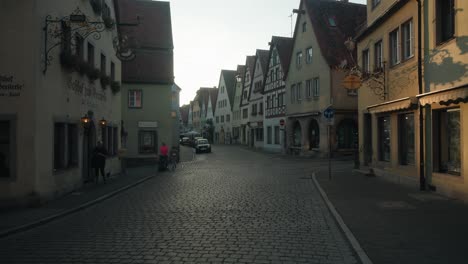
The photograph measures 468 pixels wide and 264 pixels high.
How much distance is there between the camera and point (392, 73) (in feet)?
53.8

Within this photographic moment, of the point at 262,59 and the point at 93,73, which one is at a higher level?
the point at 262,59

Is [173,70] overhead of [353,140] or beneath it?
overhead

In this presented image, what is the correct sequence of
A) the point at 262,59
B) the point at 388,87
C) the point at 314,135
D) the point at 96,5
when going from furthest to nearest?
the point at 262,59 < the point at 314,135 < the point at 96,5 < the point at 388,87

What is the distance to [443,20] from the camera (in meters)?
12.6

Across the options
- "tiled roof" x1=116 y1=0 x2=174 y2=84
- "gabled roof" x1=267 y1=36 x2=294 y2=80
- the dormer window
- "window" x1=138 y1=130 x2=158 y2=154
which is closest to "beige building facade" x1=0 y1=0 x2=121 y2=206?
"window" x1=138 y1=130 x2=158 y2=154

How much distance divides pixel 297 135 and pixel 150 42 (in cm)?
1559

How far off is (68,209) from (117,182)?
6.91m

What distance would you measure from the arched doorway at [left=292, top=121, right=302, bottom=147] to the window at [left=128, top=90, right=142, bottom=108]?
48.8 ft

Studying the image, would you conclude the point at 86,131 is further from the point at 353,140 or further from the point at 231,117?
the point at 231,117

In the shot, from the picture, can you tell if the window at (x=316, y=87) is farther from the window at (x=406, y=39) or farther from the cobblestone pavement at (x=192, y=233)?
the cobblestone pavement at (x=192, y=233)

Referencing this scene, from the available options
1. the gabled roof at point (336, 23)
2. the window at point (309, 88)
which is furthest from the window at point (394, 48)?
the window at point (309, 88)

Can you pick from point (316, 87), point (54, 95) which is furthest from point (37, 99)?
point (316, 87)

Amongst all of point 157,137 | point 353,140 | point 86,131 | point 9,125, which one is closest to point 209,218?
point 9,125

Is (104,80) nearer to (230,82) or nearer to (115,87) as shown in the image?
(115,87)
